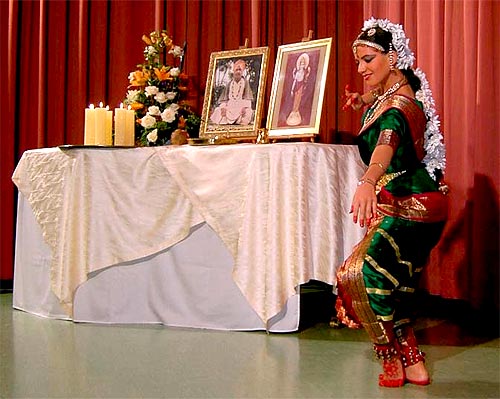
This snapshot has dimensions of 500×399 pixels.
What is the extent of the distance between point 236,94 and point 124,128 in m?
0.56

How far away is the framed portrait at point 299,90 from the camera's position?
334cm

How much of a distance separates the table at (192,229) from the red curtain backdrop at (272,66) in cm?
62

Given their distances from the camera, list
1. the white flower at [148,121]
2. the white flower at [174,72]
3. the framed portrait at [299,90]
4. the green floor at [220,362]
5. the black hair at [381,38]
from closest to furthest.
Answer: the green floor at [220,362]
the black hair at [381,38]
the framed portrait at [299,90]
the white flower at [148,121]
the white flower at [174,72]

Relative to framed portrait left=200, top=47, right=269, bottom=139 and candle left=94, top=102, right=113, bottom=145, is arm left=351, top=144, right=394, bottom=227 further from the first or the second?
candle left=94, top=102, right=113, bottom=145

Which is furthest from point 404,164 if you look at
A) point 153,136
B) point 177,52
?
point 177,52

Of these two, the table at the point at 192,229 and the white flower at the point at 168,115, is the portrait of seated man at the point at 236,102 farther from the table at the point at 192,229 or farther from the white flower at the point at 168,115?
the table at the point at 192,229

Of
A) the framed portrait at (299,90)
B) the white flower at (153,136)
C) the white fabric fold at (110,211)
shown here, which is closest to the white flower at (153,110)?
the white flower at (153,136)

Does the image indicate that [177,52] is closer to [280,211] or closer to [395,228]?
[280,211]

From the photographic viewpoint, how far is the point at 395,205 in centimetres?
237

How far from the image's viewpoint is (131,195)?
10.7 ft

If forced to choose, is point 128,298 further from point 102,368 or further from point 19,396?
point 19,396

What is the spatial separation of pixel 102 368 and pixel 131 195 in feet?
3.11

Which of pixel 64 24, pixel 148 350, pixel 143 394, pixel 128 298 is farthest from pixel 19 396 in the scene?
pixel 64 24

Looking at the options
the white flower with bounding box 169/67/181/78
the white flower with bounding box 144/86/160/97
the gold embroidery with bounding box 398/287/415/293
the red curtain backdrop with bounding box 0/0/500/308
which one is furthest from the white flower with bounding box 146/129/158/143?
the gold embroidery with bounding box 398/287/415/293
